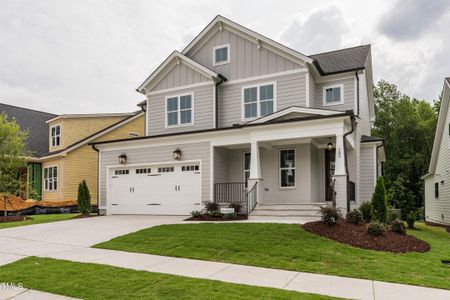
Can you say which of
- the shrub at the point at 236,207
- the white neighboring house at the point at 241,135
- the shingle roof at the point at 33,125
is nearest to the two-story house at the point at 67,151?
the shingle roof at the point at 33,125

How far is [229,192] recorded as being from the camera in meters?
16.6

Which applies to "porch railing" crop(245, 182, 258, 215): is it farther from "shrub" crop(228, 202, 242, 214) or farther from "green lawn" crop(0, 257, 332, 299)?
"green lawn" crop(0, 257, 332, 299)

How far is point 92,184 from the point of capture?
24.8m

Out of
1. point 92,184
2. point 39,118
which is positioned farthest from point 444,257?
point 39,118

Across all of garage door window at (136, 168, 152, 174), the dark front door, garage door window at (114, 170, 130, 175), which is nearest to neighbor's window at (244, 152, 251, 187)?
the dark front door

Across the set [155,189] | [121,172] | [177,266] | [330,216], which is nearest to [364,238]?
[330,216]

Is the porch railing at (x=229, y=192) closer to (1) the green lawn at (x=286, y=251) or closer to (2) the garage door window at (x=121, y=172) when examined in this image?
(1) the green lawn at (x=286, y=251)

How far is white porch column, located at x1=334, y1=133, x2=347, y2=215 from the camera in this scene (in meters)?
13.0

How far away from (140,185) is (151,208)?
1.25 metres

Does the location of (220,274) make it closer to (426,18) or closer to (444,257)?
(444,257)

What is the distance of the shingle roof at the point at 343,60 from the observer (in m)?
17.2

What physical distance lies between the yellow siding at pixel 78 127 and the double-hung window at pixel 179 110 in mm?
8717

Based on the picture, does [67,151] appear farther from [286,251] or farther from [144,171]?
[286,251]

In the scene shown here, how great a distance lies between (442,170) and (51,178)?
72.2ft
